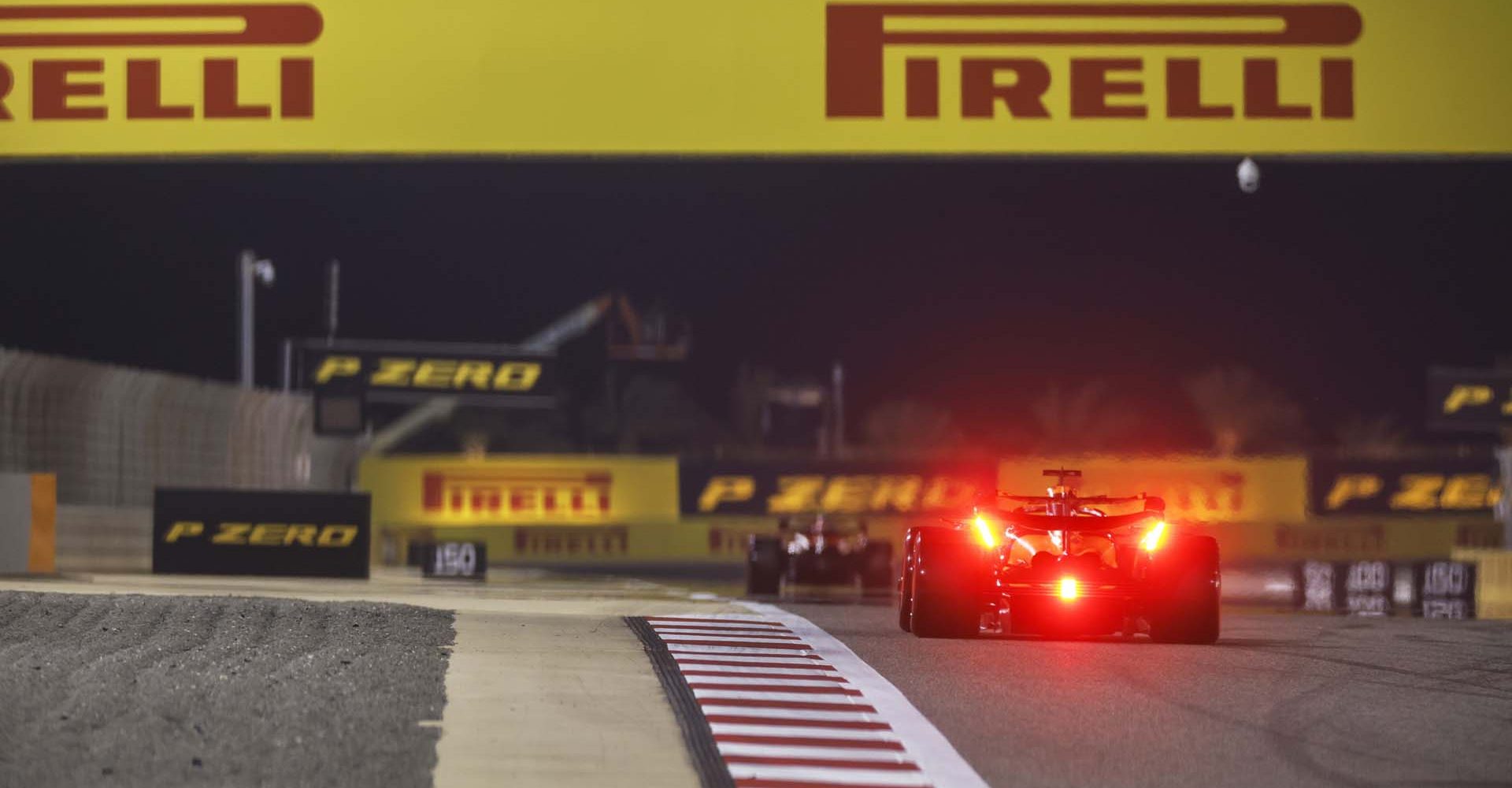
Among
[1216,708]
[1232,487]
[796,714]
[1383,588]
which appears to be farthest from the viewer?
[1232,487]

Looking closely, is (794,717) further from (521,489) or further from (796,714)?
(521,489)

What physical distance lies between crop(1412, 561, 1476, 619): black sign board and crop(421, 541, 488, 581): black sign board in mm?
14267

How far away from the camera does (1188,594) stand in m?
14.6

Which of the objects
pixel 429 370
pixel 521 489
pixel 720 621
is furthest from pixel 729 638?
pixel 521 489

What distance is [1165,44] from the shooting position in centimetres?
1574

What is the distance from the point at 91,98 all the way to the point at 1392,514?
47.6 m

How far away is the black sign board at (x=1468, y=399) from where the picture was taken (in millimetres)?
53312

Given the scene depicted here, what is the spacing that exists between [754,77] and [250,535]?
14.5 metres

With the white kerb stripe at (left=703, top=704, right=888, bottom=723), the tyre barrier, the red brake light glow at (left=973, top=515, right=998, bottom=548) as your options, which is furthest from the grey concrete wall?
the white kerb stripe at (left=703, top=704, right=888, bottom=723)

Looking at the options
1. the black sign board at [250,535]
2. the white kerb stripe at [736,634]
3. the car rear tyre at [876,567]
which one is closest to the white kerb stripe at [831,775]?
the white kerb stripe at [736,634]

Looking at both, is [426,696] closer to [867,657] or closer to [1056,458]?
[867,657]

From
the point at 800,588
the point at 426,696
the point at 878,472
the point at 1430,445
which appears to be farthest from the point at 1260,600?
the point at 1430,445

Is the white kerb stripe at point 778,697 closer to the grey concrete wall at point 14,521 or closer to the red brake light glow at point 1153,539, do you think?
the red brake light glow at point 1153,539

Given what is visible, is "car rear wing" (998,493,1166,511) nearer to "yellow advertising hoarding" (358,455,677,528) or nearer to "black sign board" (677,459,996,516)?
"black sign board" (677,459,996,516)
